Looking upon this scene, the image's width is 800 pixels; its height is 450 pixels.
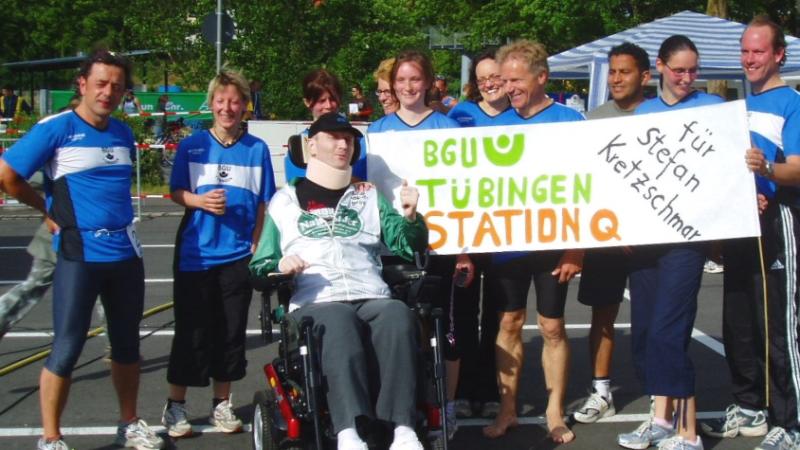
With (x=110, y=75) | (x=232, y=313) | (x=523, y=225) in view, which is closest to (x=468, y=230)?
(x=523, y=225)

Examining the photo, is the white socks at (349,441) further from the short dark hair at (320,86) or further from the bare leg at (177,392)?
the short dark hair at (320,86)

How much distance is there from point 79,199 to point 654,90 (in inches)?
684

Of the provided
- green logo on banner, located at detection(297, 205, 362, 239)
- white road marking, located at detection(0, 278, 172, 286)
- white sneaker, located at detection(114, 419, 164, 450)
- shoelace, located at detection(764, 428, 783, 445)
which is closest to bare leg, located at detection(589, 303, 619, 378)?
shoelace, located at detection(764, 428, 783, 445)

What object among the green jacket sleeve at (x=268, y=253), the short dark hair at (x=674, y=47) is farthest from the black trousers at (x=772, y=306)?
the green jacket sleeve at (x=268, y=253)

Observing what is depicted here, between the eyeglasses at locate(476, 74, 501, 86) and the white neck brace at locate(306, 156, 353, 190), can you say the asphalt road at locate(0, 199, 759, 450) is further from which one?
the eyeglasses at locate(476, 74, 501, 86)

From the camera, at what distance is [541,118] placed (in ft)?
18.9

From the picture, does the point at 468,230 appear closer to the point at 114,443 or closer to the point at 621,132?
the point at 621,132

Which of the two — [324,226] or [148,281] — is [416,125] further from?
[148,281]

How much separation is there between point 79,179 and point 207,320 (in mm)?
1125

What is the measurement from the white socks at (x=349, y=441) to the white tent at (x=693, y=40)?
929 centimetres

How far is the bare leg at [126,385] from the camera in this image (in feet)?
18.3

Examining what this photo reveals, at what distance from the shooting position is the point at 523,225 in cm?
572

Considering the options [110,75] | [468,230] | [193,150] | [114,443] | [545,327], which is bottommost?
[114,443]

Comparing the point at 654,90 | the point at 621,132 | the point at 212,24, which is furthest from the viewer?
the point at 654,90
